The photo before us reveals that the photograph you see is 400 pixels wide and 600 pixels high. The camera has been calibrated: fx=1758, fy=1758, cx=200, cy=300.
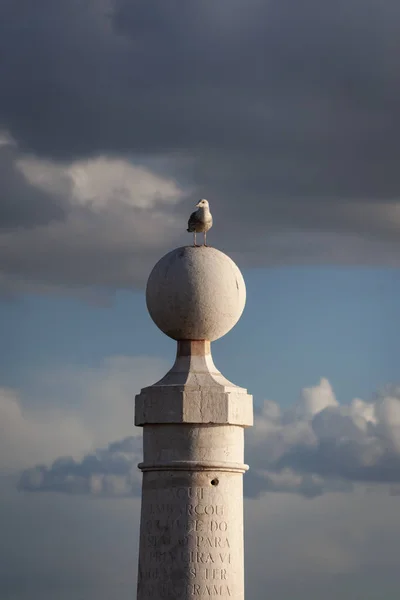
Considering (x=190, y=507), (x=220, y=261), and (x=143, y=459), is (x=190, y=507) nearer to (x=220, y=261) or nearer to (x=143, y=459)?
(x=143, y=459)

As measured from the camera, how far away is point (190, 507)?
37.5m

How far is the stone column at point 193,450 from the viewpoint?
3747cm

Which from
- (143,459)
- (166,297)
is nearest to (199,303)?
(166,297)

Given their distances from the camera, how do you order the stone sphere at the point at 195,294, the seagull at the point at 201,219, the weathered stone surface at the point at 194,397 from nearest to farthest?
1. the weathered stone surface at the point at 194,397
2. the stone sphere at the point at 195,294
3. the seagull at the point at 201,219

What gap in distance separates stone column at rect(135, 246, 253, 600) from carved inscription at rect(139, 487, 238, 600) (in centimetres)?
2

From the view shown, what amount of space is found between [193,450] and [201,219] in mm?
5275

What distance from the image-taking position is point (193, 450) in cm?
3778

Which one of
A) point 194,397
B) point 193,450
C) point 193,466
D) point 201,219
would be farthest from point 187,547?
point 201,219

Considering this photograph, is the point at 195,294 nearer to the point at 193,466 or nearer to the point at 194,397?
the point at 194,397

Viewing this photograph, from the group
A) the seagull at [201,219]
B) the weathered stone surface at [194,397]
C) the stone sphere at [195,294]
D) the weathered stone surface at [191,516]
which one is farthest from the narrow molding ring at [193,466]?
the seagull at [201,219]

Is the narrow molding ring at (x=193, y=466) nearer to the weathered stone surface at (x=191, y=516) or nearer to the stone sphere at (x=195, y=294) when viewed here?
the weathered stone surface at (x=191, y=516)

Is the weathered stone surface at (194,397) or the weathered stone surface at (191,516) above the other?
the weathered stone surface at (194,397)

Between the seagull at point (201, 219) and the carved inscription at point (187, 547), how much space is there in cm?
592

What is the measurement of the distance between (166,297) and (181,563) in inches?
225
